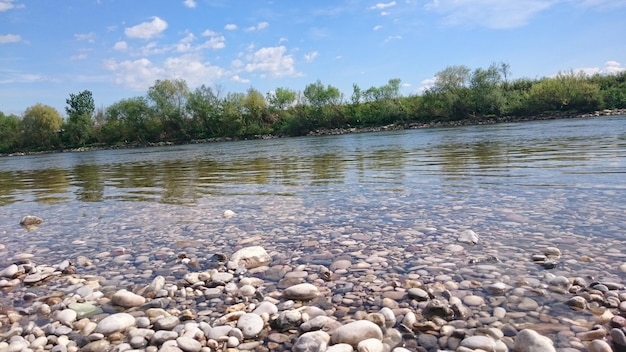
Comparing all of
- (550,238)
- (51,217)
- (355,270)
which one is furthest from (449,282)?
(51,217)

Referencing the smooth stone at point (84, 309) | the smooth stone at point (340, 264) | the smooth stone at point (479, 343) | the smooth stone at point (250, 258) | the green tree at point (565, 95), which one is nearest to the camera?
the smooth stone at point (479, 343)

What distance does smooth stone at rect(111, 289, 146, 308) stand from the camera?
416 cm

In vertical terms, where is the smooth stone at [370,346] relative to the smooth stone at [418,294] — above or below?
below

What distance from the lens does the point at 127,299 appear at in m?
4.19

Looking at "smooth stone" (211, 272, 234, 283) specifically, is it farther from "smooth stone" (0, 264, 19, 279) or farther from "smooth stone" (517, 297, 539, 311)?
"smooth stone" (517, 297, 539, 311)

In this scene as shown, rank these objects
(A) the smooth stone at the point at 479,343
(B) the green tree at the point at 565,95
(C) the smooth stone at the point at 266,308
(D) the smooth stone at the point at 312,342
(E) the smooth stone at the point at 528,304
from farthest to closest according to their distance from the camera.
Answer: (B) the green tree at the point at 565,95
(C) the smooth stone at the point at 266,308
(E) the smooth stone at the point at 528,304
(D) the smooth stone at the point at 312,342
(A) the smooth stone at the point at 479,343

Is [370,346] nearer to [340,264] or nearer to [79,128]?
[340,264]

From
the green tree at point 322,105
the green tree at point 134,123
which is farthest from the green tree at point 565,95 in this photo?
the green tree at point 134,123

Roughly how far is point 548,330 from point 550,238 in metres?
2.59

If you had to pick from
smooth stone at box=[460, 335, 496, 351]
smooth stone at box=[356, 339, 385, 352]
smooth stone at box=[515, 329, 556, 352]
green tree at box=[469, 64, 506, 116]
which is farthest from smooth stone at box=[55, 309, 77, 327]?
green tree at box=[469, 64, 506, 116]

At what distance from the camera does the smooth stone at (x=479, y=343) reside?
2893mm

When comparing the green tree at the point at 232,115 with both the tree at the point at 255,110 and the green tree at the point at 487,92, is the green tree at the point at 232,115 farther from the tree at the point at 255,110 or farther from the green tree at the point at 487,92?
the green tree at the point at 487,92

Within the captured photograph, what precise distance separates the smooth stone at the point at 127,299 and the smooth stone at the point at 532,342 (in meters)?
3.56

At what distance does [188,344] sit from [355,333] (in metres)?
1.35
